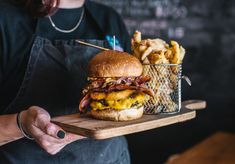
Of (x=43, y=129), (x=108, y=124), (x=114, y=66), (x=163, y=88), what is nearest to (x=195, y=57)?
(x=163, y=88)

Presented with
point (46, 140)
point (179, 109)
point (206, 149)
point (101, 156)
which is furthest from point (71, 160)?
point (206, 149)

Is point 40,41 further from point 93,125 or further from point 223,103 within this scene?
point 223,103

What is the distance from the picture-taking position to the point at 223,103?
3713 millimetres

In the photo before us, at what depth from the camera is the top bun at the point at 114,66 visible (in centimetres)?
138

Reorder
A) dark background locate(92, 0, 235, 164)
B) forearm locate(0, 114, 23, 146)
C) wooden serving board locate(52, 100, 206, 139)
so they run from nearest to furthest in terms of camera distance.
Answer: wooden serving board locate(52, 100, 206, 139) → forearm locate(0, 114, 23, 146) → dark background locate(92, 0, 235, 164)

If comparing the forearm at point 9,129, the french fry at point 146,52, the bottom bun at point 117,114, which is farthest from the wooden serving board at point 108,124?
the french fry at point 146,52

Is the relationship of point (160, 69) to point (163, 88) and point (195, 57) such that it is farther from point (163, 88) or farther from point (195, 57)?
point (195, 57)

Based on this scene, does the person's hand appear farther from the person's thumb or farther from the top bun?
the top bun

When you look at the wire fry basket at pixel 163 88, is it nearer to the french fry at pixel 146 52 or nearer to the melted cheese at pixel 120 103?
the french fry at pixel 146 52

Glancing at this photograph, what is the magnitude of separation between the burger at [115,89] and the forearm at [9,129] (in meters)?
0.26

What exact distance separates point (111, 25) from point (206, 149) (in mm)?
1855

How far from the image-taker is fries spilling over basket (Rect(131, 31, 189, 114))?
1.50m

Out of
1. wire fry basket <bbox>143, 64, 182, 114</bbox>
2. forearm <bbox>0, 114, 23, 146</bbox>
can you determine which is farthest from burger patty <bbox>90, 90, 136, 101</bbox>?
forearm <bbox>0, 114, 23, 146</bbox>

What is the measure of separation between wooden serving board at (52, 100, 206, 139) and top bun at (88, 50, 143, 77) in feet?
0.59
